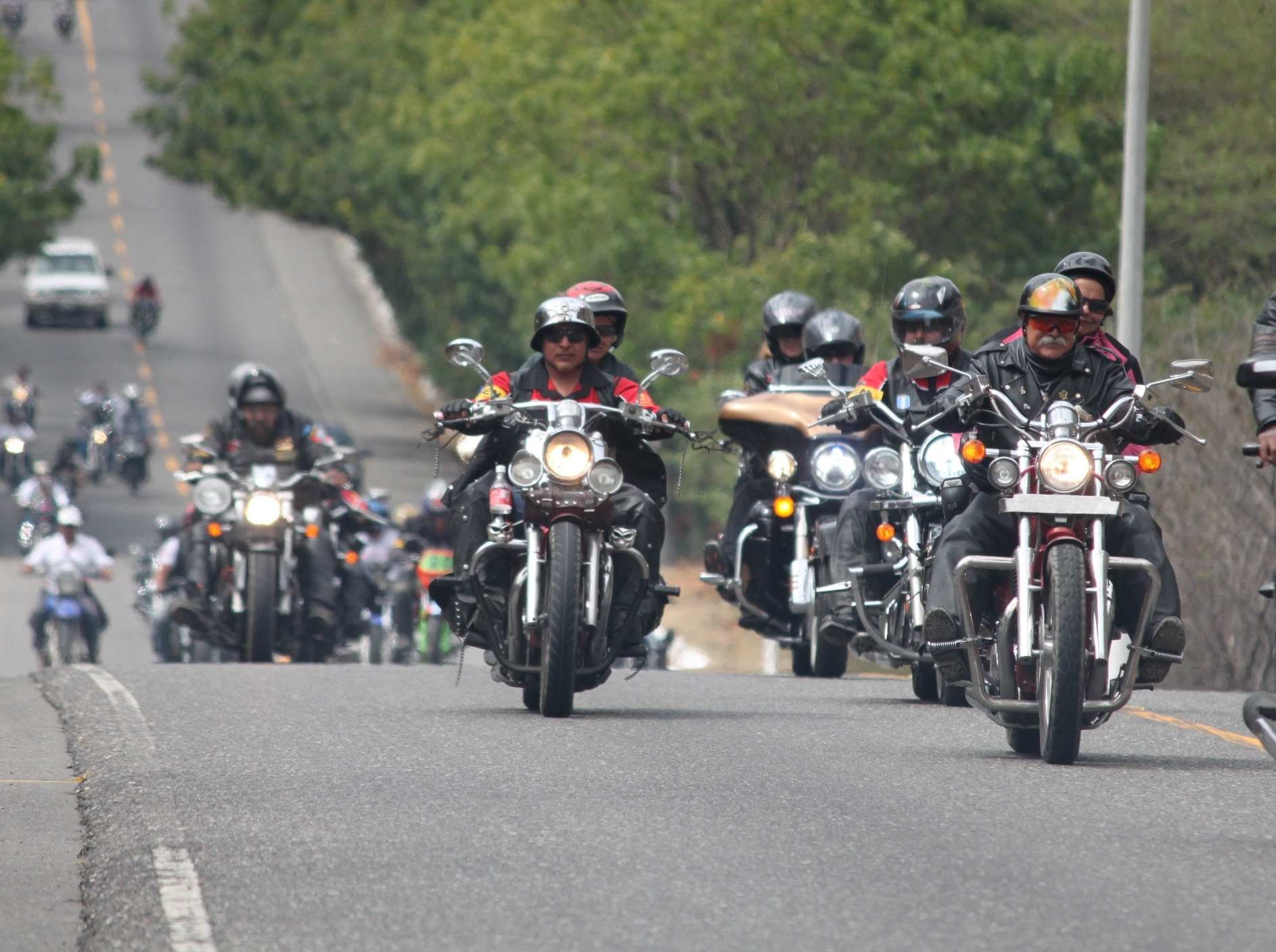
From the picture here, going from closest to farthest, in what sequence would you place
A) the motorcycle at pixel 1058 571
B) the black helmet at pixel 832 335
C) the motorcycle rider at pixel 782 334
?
the motorcycle at pixel 1058 571 < the black helmet at pixel 832 335 < the motorcycle rider at pixel 782 334

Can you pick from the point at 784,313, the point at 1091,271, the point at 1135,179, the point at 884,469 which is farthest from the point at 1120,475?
the point at 1135,179

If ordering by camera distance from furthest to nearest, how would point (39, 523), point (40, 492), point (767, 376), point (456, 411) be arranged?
point (39, 523) → point (40, 492) → point (767, 376) → point (456, 411)

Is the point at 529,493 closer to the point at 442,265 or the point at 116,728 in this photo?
the point at 116,728

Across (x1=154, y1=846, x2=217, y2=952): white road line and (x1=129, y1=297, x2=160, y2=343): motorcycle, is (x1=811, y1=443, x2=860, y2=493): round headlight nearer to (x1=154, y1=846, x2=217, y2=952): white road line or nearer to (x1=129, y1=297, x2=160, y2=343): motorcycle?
(x1=154, y1=846, x2=217, y2=952): white road line

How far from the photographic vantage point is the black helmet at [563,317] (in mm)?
11281

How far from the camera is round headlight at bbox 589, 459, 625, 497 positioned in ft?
35.2

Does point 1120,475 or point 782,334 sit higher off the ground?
point 782,334

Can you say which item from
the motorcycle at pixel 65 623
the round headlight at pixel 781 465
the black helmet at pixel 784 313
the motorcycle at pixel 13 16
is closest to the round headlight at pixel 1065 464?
the round headlight at pixel 781 465

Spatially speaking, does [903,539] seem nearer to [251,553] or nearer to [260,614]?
[260,614]

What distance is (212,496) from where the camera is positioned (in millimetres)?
16625

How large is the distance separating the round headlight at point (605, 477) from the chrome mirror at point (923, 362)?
1920 mm

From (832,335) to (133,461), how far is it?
136 ft

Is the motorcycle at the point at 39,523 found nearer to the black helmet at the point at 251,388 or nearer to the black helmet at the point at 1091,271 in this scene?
the black helmet at the point at 251,388

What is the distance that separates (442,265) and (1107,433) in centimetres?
5210
